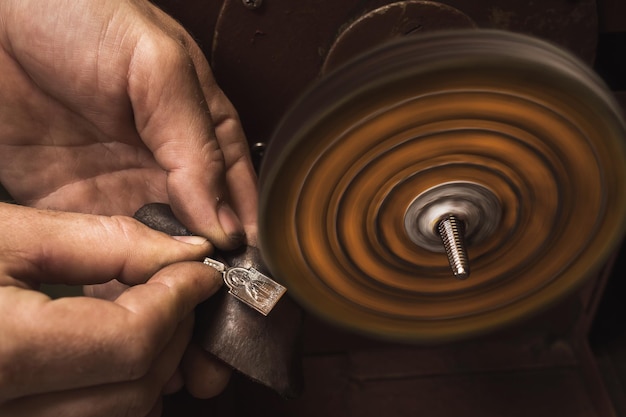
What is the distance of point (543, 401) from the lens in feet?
4.42

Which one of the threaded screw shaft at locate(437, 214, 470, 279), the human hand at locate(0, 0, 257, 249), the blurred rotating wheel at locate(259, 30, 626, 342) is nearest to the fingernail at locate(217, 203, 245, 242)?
the human hand at locate(0, 0, 257, 249)

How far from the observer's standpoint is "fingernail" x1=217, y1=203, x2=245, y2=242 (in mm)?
857

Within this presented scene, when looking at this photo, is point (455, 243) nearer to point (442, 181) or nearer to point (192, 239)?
point (442, 181)

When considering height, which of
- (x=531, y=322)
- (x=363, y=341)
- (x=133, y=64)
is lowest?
(x=363, y=341)

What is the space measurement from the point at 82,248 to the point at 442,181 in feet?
1.48

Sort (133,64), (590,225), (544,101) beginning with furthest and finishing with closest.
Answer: (133,64), (590,225), (544,101)

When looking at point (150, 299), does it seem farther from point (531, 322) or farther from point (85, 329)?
point (531, 322)

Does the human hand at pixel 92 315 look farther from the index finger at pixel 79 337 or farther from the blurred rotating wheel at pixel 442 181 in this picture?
the blurred rotating wheel at pixel 442 181

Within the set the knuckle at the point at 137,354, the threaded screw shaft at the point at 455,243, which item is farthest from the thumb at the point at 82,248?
the threaded screw shaft at the point at 455,243

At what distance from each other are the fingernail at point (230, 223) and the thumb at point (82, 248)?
0.05 metres

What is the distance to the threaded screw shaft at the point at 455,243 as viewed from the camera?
734mm

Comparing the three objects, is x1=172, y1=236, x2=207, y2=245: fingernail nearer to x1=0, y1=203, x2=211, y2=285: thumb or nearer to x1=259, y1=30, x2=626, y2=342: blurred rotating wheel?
x1=0, y1=203, x2=211, y2=285: thumb

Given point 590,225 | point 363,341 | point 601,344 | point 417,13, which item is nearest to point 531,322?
point 601,344

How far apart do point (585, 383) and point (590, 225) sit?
0.77 m
